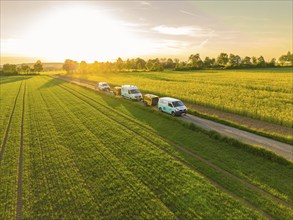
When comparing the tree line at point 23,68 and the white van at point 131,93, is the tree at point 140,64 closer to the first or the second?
the tree line at point 23,68

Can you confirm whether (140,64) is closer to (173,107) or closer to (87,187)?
(173,107)

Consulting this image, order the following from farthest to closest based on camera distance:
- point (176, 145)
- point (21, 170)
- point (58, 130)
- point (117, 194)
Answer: point (58, 130) < point (176, 145) < point (21, 170) < point (117, 194)

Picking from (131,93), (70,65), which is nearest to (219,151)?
(131,93)

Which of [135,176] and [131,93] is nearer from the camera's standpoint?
[135,176]

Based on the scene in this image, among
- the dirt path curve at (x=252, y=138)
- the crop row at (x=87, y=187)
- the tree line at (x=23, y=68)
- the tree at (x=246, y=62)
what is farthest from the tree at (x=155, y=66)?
the crop row at (x=87, y=187)

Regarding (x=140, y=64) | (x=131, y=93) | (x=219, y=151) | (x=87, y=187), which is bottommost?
(x=87, y=187)

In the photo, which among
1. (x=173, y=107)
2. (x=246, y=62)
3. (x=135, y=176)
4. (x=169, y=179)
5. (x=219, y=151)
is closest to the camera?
(x=169, y=179)

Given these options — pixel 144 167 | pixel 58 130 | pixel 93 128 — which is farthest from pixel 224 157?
pixel 58 130

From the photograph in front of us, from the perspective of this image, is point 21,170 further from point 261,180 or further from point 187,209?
point 261,180
